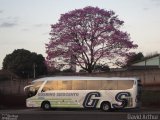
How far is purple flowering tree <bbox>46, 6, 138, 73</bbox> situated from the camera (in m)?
63.8

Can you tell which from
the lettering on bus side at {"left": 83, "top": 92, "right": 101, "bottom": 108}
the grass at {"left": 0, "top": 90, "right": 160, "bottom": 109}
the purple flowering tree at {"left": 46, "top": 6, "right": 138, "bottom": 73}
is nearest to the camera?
the lettering on bus side at {"left": 83, "top": 92, "right": 101, "bottom": 108}

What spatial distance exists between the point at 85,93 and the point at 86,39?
81.0ft

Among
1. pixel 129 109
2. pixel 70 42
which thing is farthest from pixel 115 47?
pixel 129 109

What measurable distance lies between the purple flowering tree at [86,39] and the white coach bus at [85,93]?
22.4 metres

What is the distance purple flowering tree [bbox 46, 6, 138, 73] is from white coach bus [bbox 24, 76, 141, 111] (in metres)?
22.4

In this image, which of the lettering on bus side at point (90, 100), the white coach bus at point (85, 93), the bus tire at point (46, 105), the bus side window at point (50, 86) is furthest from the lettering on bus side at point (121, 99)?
the bus tire at point (46, 105)

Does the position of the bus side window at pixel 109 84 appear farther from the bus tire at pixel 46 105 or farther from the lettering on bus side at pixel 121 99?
the bus tire at pixel 46 105

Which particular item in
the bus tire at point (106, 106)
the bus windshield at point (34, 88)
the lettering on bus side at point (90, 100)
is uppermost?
the bus windshield at point (34, 88)

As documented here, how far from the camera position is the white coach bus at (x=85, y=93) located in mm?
39125

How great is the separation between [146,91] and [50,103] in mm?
9614

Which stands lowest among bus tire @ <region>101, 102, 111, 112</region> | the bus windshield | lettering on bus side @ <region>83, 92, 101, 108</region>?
bus tire @ <region>101, 102, 111, 112</region>

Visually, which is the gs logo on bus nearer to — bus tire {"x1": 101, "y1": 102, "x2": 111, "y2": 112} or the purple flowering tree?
bus tire {"x1": 101, "y1": 102, "x2": 111, "y2": 112}

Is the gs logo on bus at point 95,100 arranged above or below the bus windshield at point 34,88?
below

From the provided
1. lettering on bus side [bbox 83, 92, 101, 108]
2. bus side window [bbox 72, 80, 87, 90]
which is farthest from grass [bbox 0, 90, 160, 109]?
bus side window [bbox 72, 80, 87, 90]
